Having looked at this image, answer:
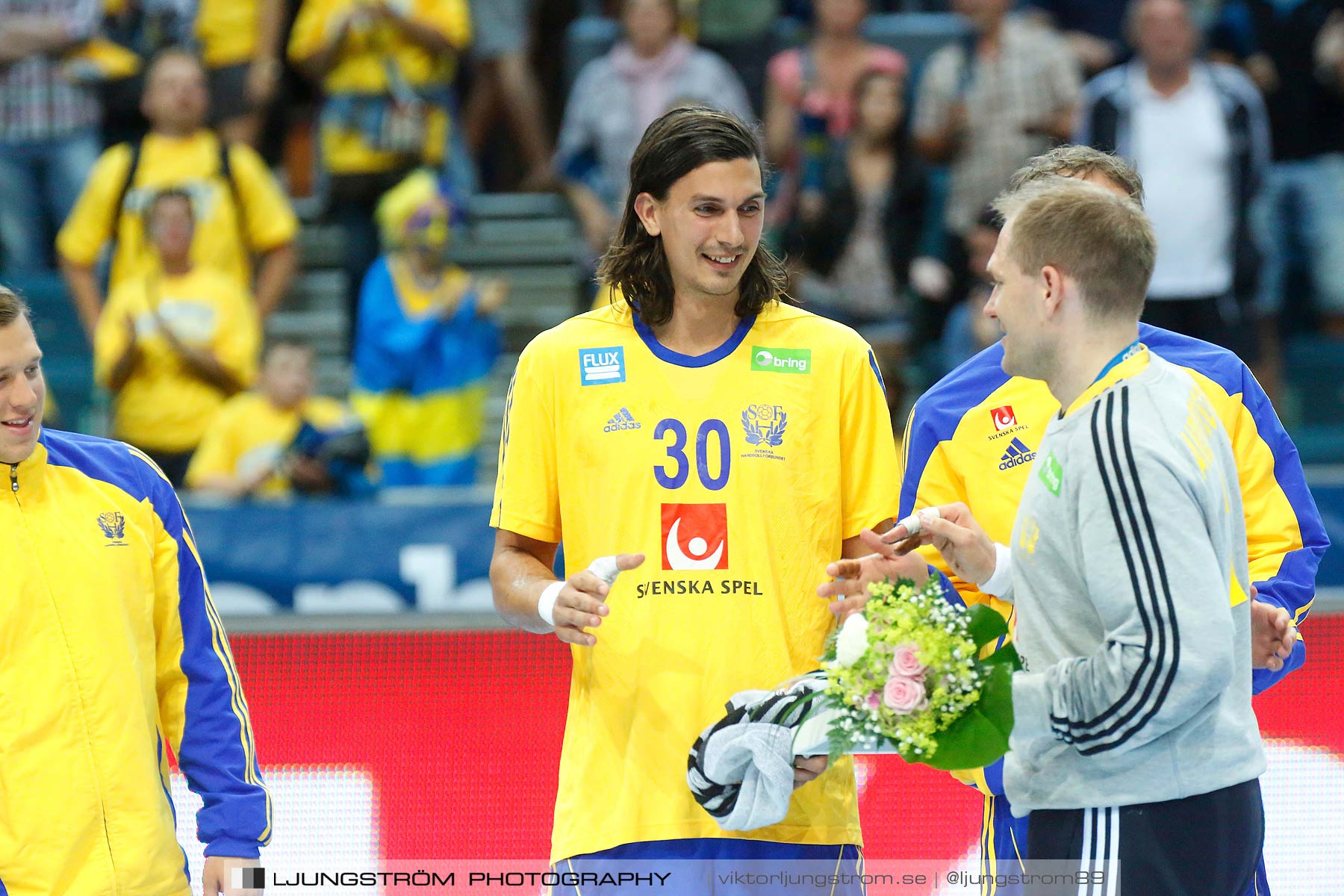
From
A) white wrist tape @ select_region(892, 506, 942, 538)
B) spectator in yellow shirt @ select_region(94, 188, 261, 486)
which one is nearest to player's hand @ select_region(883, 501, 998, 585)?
white wrist tape @ select_region(892, 506, 942, 538)

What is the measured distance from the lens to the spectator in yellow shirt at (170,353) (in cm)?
855

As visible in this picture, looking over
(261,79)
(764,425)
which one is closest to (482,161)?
(261,79)

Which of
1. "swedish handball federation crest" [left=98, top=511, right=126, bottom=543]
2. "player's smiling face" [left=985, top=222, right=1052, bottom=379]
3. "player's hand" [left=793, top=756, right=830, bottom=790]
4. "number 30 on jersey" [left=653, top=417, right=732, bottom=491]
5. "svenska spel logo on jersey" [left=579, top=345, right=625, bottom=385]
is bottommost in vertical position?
"player's hand" [left=793, top=756, right=830, bottom=790]

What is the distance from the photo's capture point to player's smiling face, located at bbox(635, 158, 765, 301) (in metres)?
3.50

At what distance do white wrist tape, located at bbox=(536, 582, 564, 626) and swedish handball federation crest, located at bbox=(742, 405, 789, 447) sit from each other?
0.52m

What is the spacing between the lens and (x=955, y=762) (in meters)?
2.82

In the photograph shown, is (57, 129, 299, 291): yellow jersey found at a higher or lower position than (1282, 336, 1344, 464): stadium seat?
higher

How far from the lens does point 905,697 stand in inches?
110

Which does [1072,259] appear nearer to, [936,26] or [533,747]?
[533,747]

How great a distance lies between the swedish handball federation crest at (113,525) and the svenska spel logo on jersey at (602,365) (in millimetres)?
1013

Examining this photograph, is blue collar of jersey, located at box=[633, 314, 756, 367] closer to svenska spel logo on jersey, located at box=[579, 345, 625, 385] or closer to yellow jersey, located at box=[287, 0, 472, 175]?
svenska spel logo on jersey, located at box=[579, 345, 625, 385]

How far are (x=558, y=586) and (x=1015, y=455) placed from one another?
115cm

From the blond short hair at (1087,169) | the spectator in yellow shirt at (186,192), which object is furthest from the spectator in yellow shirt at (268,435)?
the blond short hair at (1087,169)

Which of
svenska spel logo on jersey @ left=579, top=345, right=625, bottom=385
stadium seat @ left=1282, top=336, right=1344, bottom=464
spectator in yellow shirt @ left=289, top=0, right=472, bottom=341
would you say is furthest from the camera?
stadium seat @ left=1282, top=336, right=1344, bottom=464
